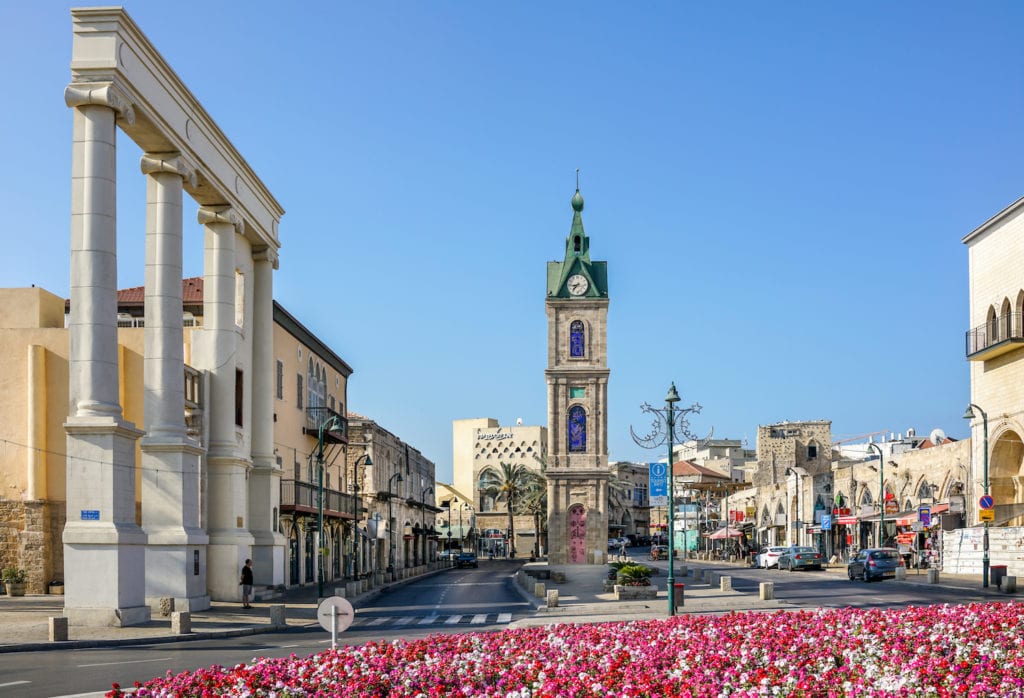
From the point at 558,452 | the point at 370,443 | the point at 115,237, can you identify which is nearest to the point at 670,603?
the point at 115,237

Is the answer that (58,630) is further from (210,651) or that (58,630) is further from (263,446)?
(263,446)

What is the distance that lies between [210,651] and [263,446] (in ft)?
68.8

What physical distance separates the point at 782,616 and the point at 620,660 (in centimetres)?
787

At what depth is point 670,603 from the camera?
31422mm

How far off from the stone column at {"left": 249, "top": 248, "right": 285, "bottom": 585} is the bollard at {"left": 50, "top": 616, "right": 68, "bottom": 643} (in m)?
17.9

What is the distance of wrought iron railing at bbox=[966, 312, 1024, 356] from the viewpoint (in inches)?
1921

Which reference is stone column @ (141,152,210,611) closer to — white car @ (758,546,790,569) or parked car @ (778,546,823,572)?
parked car @ (778,546,823,572)

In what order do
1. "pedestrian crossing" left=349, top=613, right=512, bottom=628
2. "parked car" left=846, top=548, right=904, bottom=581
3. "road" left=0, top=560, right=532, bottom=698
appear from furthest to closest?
"parked car" left=846, top=548, right=904, bottom=581 → "pedestrian crossing" left=349, top=613, right=512, bottom=628 → "road" left=0, top=560, right=532, bottom=698

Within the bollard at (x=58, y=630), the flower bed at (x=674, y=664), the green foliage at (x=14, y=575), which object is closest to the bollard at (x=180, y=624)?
the bollard at (x=58, y=630)

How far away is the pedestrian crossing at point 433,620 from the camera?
103 feet

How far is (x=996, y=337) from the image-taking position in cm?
5128

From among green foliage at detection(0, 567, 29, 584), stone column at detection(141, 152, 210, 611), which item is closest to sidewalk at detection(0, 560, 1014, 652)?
green foliage at detection(0, 567, 29, 584)

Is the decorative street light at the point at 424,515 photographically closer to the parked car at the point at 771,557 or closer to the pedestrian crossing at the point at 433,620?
the parked car at the point at 771,557

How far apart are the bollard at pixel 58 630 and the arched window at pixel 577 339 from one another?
201ft
